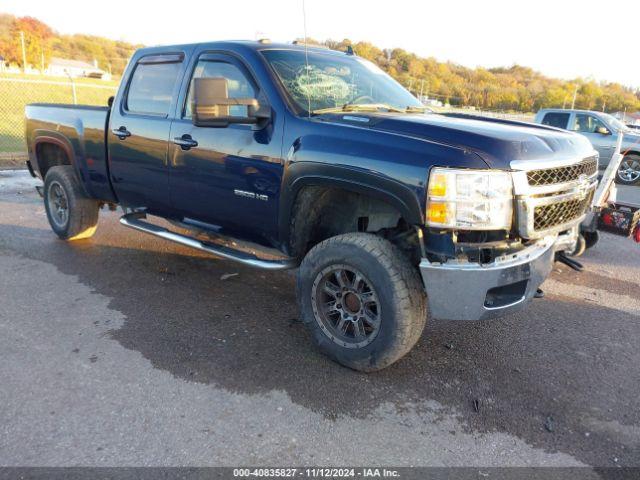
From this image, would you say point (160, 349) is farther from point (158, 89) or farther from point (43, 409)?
point (158, 89)

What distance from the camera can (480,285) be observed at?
2838 millimetres

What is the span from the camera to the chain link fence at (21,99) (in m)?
11.9

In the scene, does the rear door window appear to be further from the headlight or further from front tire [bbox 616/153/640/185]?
the headlight

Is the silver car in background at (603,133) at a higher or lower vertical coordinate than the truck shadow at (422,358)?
higher

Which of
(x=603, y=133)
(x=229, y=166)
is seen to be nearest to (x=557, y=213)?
(x=229, y=166)

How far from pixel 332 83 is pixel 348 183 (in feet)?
4.03

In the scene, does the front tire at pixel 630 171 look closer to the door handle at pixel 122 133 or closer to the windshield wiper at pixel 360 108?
the windshield wiper at pixel 360 108

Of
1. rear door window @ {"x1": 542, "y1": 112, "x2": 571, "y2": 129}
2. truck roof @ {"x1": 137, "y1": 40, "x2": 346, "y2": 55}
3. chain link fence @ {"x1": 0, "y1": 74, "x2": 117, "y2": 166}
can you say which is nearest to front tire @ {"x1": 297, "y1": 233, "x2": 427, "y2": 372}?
truck roof @ {"x1": 137, "y1": 40, "x2": 346, "y2": 55}

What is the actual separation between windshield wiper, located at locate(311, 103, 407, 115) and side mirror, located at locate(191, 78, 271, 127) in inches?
15.6

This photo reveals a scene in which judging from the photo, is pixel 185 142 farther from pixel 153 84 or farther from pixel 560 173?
pixel 560 173

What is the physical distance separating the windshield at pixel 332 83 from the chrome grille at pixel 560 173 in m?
1.33

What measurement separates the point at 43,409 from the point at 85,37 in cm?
10106

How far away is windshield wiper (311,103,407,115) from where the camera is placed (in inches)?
144

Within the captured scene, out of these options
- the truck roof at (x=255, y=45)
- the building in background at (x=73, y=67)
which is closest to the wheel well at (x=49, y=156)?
the truck roof at (x=255, y=45)
